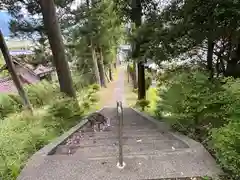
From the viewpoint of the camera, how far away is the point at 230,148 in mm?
2662

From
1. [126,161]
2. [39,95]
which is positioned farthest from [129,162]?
[39,95]

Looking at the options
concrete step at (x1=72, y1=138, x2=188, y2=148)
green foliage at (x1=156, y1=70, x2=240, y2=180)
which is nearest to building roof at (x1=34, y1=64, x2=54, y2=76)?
concrete step at (x1=72, y1=138, x2=188, y2=148)

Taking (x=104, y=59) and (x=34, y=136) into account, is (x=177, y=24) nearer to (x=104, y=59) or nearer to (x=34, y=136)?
(x=34, y=136)

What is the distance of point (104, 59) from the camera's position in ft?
77.0

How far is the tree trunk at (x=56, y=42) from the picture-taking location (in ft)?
22.6

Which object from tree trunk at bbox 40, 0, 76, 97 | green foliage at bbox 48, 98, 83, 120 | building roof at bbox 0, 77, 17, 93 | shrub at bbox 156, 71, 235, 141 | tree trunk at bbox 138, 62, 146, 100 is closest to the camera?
shrub at bbox 156, 71, 235, 141

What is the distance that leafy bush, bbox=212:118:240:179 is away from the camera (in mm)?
2588

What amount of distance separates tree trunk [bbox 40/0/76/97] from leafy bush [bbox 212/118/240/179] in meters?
5.51

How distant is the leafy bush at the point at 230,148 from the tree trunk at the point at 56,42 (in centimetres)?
551

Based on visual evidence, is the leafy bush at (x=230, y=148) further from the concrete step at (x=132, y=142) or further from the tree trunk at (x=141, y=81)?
the tree trunk at (x=141, y=81)

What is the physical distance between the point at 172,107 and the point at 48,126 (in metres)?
2.49

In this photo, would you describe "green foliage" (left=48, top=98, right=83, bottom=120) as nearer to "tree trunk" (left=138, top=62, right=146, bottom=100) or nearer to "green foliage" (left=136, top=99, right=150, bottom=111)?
"green foliage" (left=136, top=99, right=150, bottom=111)

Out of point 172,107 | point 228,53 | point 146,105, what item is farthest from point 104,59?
point 172,107

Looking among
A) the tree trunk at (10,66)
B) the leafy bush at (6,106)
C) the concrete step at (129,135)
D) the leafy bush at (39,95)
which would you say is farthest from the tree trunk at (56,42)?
the concrete step at (129,135)
